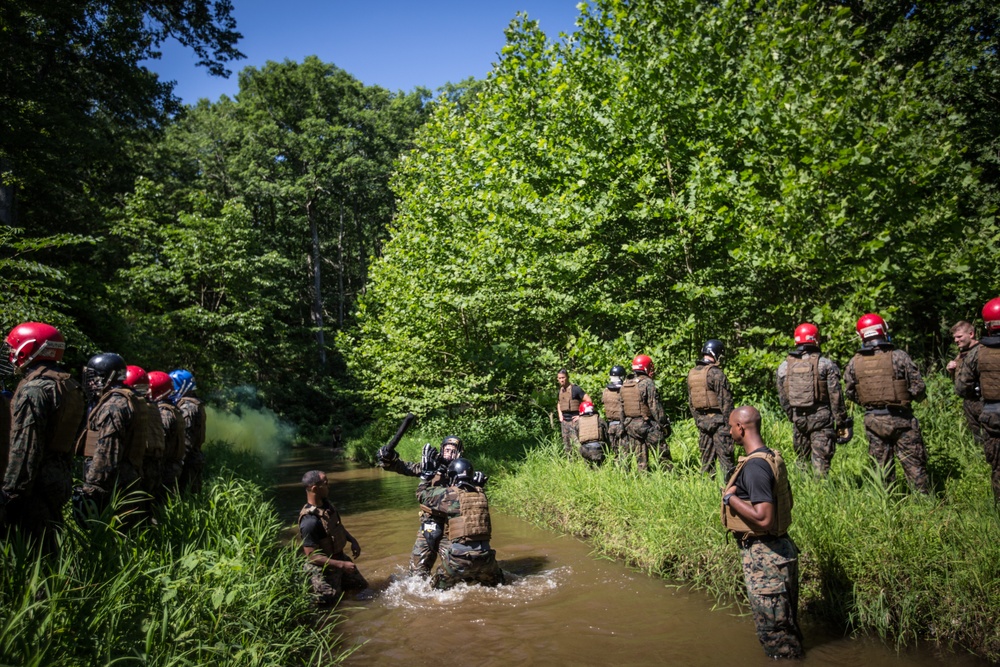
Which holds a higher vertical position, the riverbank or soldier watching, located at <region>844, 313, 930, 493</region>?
soldier watching, located at <region>844, 313, 930, 493</region>

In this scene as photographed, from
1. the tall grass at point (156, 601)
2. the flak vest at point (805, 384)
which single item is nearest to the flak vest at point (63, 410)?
the tall grass at point (156, 601)

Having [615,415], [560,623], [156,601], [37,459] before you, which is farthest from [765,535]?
[615,415]

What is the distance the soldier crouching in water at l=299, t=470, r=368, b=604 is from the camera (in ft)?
19.4

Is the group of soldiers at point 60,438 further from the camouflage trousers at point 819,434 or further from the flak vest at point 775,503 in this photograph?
the camouflage trousers at point 819,434

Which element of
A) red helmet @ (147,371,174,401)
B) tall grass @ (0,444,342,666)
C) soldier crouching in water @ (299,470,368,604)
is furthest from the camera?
red helmet @ (147,371,174,401)

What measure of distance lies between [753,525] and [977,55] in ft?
58.1

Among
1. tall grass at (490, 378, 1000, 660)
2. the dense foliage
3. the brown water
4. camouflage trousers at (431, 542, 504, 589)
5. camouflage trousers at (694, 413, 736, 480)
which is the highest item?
the dense foliage

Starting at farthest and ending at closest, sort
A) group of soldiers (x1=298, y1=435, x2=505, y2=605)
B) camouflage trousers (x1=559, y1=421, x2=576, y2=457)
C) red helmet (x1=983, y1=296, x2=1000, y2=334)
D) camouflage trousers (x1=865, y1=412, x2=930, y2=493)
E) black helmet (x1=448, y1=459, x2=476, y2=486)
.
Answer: camouflage trousers (x1=559, y1=421, x2=576, y2=457) < black helmet (x1=448, y1=459, x2=476, y2=486) < camouflage trousers (x1=865, y1=412, x2=930, y2=493) < group of soldiers (x1=298, y1=435, x2=505, y2=605) < red helmet (x1=983, y1=296, x2=1000, y2=334)

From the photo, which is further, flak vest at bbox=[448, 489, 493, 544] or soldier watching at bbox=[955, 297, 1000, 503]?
flak vest at bbox=[448, 489, 493, 544]

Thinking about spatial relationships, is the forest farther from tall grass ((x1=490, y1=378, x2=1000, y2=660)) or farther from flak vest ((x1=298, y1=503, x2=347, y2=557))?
flak vest ((x1=298, y1=503, x2=347, y2=557))

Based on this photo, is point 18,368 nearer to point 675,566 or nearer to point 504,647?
point 504,647

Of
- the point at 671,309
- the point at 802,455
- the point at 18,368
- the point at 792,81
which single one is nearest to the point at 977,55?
the point at 792,81

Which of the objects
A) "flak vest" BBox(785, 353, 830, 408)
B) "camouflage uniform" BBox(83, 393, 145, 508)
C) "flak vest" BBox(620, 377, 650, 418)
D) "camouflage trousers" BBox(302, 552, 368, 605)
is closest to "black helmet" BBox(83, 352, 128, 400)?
"camouflage uniform" BBox(83, 393, 145, 508)

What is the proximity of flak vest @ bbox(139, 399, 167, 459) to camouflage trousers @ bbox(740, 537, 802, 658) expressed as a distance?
217 inches
